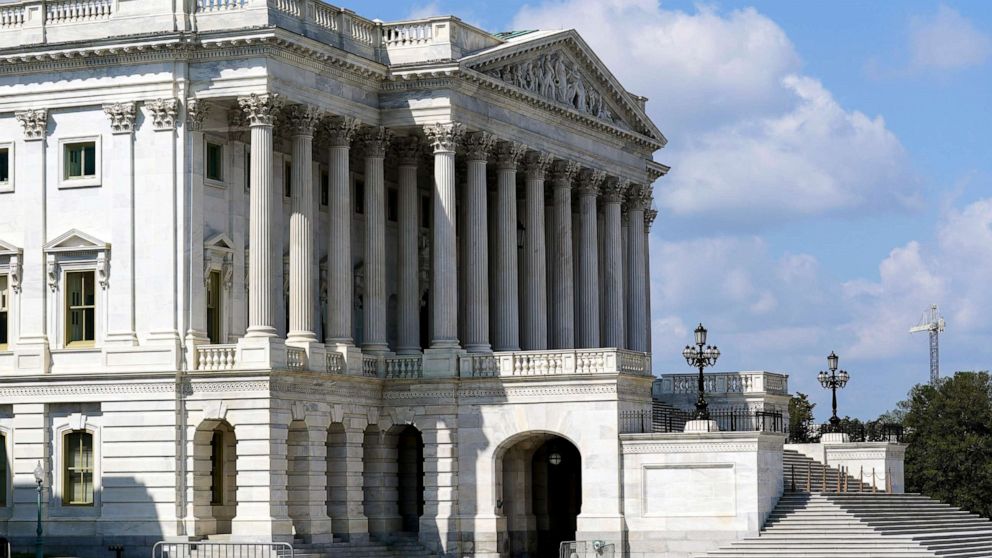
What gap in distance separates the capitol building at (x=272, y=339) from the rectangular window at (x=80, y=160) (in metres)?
0.14

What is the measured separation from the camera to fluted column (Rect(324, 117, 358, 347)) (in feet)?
287

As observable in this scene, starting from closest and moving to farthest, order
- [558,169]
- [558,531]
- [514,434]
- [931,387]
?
[514,434] < [558,531] < [558,169] < [931,387]

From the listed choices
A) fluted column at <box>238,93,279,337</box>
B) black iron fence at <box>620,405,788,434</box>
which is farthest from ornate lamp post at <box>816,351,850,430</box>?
fluted column at <box>238,93,279,337</box>

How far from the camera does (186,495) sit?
81250 mm

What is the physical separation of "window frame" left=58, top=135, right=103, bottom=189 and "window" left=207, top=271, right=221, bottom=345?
532 cm

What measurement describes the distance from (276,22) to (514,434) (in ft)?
56.7

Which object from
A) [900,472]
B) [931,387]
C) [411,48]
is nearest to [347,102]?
[411,48]

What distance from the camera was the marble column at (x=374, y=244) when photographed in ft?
297

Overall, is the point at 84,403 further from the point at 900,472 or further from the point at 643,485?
the point at 900,472

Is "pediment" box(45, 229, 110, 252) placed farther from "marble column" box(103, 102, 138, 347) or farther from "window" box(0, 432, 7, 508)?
"window" box(0, 432, 7, 508)

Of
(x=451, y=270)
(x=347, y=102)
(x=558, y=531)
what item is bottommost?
(x=558, y=531)

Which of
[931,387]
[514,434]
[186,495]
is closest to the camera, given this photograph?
[186,495]

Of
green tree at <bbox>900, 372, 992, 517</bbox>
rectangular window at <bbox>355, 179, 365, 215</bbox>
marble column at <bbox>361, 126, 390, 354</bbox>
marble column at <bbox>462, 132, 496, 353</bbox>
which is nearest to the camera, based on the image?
marble column at <bbox>361, 126, 390, 354</bbox>

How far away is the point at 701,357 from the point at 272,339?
16.2m
